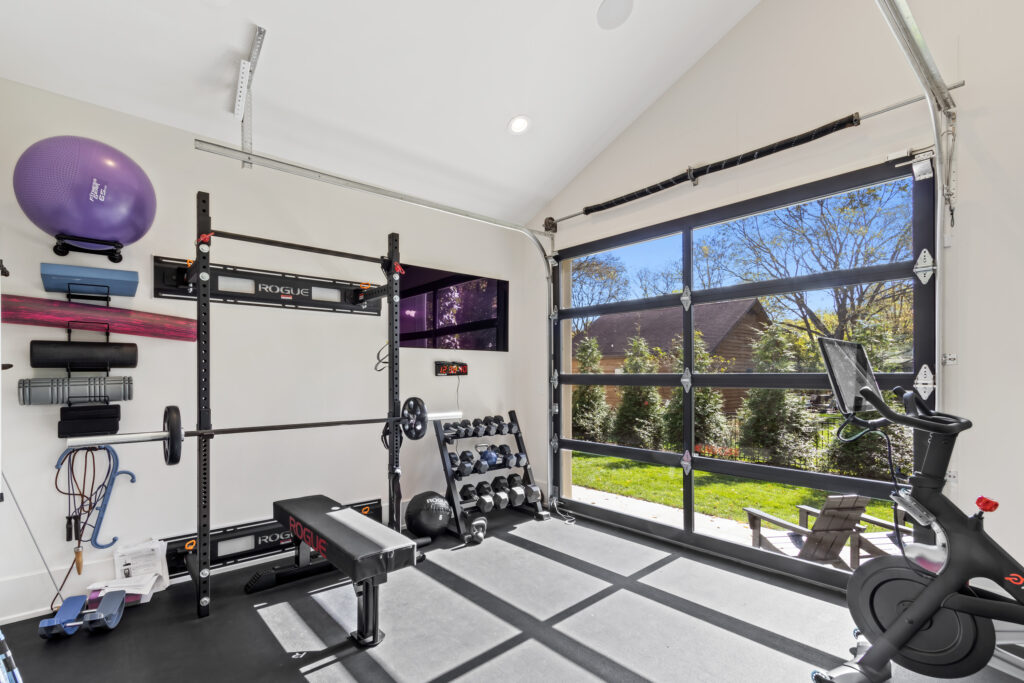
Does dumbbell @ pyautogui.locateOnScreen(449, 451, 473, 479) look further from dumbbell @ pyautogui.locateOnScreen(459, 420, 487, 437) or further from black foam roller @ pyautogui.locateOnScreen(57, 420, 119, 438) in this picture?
black foam roller @ pyautogui.locateOnScreen(57, 420, 119, 438)

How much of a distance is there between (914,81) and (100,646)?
4961 mm

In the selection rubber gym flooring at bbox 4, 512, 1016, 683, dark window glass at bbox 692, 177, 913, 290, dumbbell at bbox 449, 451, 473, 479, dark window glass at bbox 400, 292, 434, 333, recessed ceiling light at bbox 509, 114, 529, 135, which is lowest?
rubber gym flooring at bbox 4, 512, 1016, 683

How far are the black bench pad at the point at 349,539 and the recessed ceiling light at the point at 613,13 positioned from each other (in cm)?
324

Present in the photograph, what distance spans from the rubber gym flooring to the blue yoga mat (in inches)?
69.0

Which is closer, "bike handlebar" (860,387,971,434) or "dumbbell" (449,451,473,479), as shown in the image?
"bike handlebar" (860,387,971,434)

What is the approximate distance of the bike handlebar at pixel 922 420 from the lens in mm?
1737

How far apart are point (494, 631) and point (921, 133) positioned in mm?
3400

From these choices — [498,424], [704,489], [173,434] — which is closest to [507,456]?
[498,424]

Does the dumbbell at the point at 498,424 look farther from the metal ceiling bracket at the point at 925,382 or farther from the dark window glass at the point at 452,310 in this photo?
the metal ceiling bracket at the point at 925,382

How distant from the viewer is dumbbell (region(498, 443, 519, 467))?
422cm

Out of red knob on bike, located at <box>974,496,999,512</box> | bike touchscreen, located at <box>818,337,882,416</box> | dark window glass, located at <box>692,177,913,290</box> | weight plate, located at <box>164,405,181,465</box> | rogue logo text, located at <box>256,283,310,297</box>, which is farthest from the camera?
rogue logo text, located at <box>256,283,310,297</box>

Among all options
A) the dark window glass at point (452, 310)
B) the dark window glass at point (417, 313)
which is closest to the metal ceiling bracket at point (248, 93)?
the dark window glass at point (452, 310)

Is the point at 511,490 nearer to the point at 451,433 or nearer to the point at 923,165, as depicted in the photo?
the point at 451,433

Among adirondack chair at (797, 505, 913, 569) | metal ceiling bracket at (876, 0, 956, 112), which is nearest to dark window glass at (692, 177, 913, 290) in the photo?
metal ceiling bracket at (876, 0, 956, 112)
